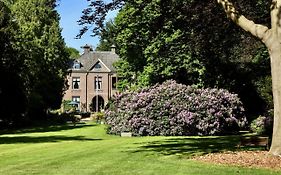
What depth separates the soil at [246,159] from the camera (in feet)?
45.2

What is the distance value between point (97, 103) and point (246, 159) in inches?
3297

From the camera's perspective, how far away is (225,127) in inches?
1355

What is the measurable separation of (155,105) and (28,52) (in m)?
30.0

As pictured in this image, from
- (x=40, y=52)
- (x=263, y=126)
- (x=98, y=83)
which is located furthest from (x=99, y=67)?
(x=263, y=126)

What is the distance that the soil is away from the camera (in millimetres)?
13766

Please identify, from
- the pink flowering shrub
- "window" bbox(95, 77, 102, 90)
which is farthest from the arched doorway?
the pink flowering shrub

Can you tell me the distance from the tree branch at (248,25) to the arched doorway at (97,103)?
8203 centimetres

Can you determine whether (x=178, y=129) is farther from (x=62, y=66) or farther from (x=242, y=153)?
(x=62, y=66)

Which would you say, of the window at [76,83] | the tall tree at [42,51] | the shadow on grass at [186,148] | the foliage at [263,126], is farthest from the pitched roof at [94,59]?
the shadow on grass at [186,148]

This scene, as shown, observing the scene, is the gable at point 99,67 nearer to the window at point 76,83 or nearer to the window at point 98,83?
the window at point 98,83

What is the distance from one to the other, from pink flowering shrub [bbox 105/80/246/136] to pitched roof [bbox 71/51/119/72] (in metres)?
63.1

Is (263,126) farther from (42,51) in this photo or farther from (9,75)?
(42,51)

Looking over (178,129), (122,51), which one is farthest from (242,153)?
(122,51)

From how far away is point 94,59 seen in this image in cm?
9912
